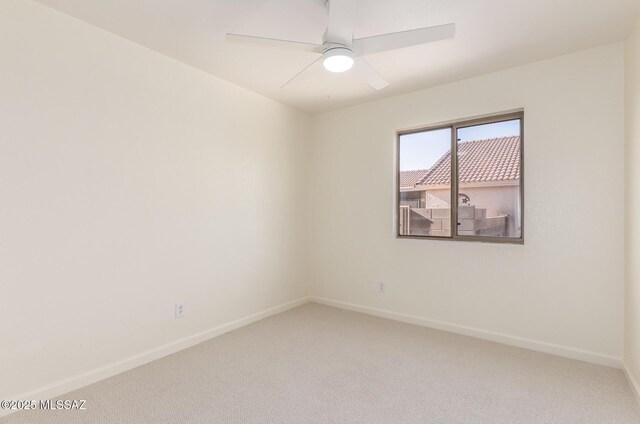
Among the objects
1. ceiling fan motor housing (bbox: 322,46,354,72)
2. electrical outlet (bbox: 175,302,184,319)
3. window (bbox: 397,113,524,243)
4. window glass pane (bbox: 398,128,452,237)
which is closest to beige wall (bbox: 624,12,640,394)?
window (bbox: 397,113,524,243)

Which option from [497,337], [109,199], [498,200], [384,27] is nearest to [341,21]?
[384,27]

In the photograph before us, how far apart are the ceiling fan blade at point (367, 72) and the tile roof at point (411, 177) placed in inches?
56.5

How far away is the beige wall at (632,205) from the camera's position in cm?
207

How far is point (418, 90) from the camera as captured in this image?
3379mm

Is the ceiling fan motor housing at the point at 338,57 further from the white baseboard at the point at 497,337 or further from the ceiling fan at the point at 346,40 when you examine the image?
the white baseboard at the point at 497,337

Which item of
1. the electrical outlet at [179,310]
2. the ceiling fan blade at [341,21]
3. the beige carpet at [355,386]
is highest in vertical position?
the ceiling fan blade at [341,21]

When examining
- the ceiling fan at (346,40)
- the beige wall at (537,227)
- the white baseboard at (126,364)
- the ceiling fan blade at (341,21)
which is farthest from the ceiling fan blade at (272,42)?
the white baseboard at (126,364)

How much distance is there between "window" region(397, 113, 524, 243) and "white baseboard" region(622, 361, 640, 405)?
3.55 feet

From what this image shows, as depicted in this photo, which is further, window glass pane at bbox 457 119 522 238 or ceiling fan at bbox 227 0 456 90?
window glass pane at bbox 457 119 522 238

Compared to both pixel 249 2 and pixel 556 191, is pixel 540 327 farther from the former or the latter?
pixel 249 2

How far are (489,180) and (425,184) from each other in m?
0.62

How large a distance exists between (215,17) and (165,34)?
18.6 inches

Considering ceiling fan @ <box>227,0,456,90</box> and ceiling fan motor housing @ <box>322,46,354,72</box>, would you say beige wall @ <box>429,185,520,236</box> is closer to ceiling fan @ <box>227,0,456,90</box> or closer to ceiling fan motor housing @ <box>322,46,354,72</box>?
ceiling fan @ <box>227,0,456,90</box>

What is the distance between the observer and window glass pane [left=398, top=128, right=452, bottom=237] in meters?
3.36
